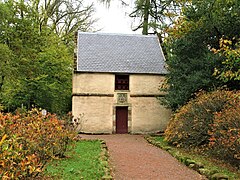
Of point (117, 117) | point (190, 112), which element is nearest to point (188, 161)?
point (190, 112)

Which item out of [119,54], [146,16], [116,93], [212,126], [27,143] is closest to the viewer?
[27,143]

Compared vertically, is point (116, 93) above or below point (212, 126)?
above

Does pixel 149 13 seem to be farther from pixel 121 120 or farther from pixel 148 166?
pixel 148 166

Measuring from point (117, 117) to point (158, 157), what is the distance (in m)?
10.3

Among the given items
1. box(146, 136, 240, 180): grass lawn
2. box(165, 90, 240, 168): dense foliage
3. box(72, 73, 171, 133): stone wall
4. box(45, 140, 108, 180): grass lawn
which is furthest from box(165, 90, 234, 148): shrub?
box(72, 73, 171, 133): stone wall

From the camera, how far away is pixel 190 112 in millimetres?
13258

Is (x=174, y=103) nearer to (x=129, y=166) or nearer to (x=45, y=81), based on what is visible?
(x=129, y=166)

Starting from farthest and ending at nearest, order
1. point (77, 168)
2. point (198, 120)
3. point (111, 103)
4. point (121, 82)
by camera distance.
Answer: point (121, 82) < point (111, 103) < point (198, 120) < point (77, 168)

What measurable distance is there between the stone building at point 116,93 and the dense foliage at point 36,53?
9.34ft

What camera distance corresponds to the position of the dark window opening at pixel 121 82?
2189 centimetres

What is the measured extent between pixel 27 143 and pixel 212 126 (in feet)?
21.8

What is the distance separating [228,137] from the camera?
363 inches

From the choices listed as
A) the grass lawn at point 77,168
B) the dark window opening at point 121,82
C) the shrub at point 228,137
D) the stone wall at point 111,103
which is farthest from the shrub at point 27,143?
the dark window opening at point 121,82

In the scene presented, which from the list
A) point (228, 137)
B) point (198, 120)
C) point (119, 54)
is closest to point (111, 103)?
point (119, 54)
